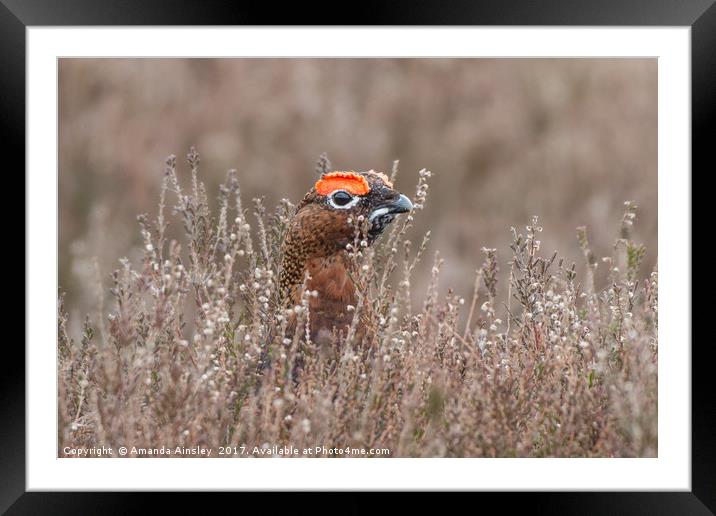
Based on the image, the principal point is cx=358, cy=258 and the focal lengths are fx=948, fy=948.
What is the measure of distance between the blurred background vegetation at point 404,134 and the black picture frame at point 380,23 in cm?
547

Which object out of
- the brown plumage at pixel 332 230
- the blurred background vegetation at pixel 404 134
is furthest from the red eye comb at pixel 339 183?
the blurred background vegetation at pixel 404 134

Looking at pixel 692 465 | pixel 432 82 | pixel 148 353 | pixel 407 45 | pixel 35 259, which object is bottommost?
pixel 692 465

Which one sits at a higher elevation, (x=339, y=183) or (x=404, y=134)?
(x=404, y=134)

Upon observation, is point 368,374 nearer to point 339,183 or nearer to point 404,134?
point 339,183

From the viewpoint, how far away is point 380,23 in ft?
13.6

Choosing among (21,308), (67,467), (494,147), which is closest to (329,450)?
(67,467)

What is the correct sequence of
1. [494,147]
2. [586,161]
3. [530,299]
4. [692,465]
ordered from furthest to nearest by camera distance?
[494,147], [586,161], [530,299], [692,465]

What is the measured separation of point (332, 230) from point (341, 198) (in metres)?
0.18

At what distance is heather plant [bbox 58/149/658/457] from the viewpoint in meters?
4.28

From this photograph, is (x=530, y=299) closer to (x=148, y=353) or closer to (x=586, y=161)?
(x=148, y=353)

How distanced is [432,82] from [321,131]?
1.80 m

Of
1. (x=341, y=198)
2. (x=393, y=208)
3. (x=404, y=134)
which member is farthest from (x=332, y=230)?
(x=404, y=134)

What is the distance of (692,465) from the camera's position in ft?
13.7

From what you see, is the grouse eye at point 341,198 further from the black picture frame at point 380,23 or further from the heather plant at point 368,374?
the black picture frame at point 380,23
